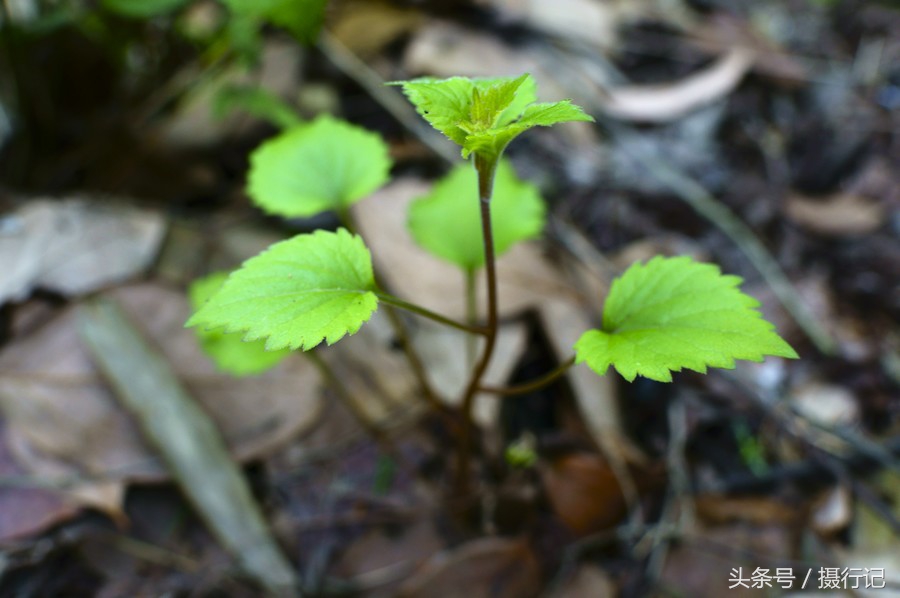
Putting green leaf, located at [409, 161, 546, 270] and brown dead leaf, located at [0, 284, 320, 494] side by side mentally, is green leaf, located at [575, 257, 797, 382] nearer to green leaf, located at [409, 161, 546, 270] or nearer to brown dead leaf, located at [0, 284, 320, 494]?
green leaf, located at [409, 161, 546, 270]

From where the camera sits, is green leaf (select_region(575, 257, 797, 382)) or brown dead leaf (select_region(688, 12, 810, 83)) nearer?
green leaf (select_region(575, 257, 797, 382))

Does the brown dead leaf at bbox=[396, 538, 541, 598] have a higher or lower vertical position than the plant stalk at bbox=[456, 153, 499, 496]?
lower

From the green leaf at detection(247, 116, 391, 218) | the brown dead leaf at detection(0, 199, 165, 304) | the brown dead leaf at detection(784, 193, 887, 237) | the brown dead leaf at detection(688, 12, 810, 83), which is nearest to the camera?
the green leaf at detection(247, 116, 391, 218)

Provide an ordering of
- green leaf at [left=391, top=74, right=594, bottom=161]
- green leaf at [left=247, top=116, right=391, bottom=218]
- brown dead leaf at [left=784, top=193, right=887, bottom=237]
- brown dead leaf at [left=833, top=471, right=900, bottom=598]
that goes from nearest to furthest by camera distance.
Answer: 1. green leaf at [left=391, top=74, right=594, bottom=161]
2. green leaf at [left=247, top=116, right=391, bottom=218]
3. brown dead leaf at [left=833, top=471, right=900, bottom=598]
4. brown dead leaf at [left=784, top=193, right=887, bottom=237]

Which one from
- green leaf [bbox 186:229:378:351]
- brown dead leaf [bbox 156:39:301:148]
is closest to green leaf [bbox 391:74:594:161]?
green leaf [bbox 186:229:378:351]

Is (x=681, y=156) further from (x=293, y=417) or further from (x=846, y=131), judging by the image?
(x=293, y=417)

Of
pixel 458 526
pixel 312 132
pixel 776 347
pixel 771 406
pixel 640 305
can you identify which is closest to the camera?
pixel 776 347

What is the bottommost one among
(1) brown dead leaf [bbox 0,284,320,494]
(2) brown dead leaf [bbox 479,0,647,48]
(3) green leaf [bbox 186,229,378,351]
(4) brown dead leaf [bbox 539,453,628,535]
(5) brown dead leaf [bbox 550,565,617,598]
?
(5) brown dead leaf [bbox 550,565,617,598]

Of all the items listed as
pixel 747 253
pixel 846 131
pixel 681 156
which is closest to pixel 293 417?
pixel 747 253
